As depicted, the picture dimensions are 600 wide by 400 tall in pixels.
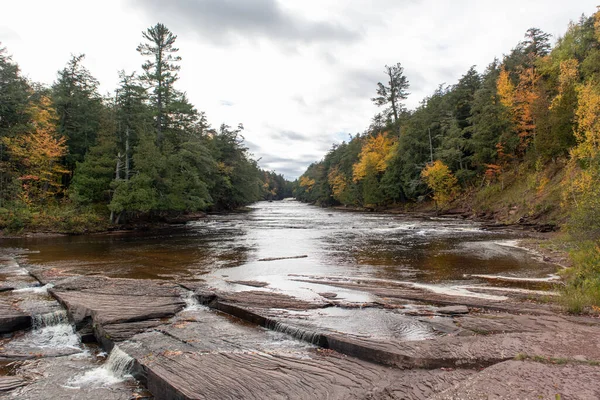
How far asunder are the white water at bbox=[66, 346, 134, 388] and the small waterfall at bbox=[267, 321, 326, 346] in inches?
117

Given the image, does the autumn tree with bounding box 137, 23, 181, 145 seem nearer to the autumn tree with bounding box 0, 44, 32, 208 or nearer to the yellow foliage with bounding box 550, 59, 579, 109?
the autumn tree with bounding box 0, 44, 32, 208

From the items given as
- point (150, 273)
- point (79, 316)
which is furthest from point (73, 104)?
point (79, 316)

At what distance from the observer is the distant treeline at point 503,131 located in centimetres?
2458

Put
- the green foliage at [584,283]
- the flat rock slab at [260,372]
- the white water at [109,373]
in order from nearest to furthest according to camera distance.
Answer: the flat rock slab at [260,372]
the white water at [109,373]
the green foliage at [584,283]

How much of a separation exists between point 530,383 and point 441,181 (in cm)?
4697

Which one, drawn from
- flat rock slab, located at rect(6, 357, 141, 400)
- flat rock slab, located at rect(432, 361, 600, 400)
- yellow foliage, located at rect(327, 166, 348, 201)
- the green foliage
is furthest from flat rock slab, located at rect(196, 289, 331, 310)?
yellow foliage, located at rect(327, 166, 348, 201)

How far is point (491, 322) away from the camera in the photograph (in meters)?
7.30

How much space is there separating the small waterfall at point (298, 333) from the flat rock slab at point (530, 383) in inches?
109

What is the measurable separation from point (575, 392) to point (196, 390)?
203 inches

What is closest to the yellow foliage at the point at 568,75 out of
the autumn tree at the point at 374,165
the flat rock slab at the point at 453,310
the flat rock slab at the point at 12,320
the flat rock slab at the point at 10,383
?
the flat rock slab at the point at 453,310

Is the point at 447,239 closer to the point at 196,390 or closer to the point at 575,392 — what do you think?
the point at 575,392

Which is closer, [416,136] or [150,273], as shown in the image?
[150,273]

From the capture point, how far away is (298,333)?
7359 millimetres

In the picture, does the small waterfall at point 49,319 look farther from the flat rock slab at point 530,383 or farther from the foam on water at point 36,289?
the flat rock slab at point 530,383
